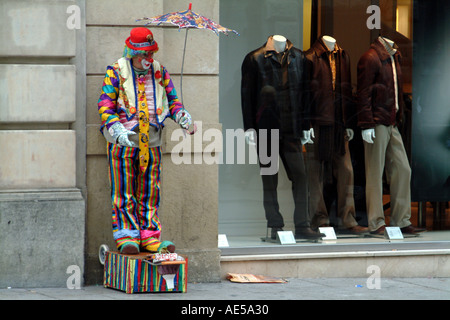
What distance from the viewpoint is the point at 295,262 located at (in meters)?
8.66

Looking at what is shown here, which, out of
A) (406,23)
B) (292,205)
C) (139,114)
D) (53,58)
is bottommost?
(292,205)

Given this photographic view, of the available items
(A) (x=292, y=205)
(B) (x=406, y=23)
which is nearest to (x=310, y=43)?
(B) (x=406, y=23)

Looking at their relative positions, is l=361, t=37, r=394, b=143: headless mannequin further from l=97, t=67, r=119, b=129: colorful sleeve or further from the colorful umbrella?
l=97, t=67, r=119, b=129: colorful sleeve

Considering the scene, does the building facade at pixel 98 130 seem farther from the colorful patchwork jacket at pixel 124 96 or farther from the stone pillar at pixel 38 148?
the colorful patchwork jacket at pixel 124 96

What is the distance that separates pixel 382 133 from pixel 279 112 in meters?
1.29

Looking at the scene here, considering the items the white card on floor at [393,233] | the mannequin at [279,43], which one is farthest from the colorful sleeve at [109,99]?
the white card on floor at [393,233]

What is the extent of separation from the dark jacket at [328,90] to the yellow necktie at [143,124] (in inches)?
94.6

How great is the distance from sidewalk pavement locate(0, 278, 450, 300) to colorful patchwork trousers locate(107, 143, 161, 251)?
1.81ft

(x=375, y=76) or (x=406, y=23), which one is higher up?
(x=406, y=23)

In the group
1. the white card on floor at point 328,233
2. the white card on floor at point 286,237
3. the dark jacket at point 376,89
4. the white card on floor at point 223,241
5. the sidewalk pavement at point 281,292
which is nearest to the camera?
the sidewalk pavement at point 281,292

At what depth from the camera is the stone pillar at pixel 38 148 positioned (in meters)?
7.57

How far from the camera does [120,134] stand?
7211 millimetres

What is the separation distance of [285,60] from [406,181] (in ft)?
6.82

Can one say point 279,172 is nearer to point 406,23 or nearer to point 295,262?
point 295,262
